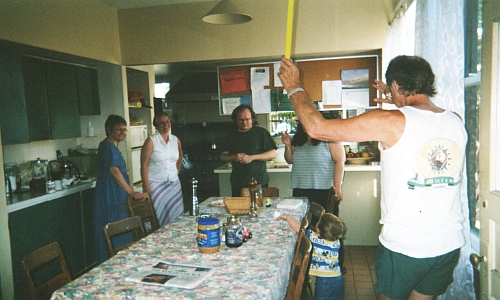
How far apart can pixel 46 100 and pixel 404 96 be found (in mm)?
3143

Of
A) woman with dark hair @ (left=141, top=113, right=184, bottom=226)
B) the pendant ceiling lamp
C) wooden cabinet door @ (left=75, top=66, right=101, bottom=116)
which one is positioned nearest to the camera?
the pendant ceiling lamp

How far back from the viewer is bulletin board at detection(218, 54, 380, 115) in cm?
414

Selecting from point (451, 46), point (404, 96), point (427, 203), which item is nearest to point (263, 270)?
point (427, 203)

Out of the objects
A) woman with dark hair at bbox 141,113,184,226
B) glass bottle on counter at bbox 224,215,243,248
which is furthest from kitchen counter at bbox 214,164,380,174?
glass bottle on counter at bbox 224,215,243,248

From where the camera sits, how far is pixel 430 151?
1.51m

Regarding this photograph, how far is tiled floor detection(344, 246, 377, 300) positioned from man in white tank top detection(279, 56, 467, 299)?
1.49 meters

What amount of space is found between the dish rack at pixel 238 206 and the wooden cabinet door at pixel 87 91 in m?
2.24

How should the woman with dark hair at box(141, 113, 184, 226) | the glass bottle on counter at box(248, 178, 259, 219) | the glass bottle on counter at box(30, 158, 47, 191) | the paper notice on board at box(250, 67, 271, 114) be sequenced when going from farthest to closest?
the paper notice on board at box(250, 67, 271, 114) → the woman with dark hair at box(141, 113, 184, 226) → the glass bottle on counter at box(30, 158, 47, 191) → the glass bottle on counter at box(248, 178, 259, 219)

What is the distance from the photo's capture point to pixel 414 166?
4.97 ft

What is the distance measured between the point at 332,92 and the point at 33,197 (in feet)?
9.81

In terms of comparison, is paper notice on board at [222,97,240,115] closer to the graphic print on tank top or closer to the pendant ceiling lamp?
the pendant ceiling lamp

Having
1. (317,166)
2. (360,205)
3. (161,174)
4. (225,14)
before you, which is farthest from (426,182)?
(360,205)

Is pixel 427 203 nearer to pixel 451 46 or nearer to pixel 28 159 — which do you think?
pixel 451 46

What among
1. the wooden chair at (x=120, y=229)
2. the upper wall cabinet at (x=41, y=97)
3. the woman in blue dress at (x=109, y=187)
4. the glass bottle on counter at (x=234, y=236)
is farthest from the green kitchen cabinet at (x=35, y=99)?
the glass bottle on counter at (x=234, y=236)
